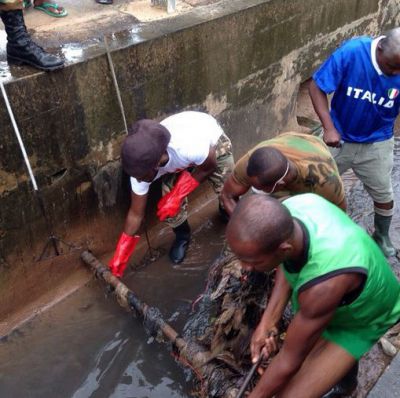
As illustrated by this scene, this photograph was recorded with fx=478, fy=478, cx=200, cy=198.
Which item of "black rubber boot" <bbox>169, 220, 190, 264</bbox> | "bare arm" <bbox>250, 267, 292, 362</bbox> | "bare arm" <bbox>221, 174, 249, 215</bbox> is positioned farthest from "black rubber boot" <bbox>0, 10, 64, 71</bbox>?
"bare arm" <bbox>250, 267, 292, 362</bbox>

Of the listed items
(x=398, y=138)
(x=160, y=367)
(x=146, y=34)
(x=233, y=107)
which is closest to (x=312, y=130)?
(x=398, y=138)

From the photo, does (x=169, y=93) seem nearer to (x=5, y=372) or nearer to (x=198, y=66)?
(x=198, y=66)

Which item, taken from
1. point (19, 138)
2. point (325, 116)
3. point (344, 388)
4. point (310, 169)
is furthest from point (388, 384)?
point (19, 138)

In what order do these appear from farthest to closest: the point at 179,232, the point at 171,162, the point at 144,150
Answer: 1. the point at 179,232
2. the point at 171,162
3. the point at 144,150

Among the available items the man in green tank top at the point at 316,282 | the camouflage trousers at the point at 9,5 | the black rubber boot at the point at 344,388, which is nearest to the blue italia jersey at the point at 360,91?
the man in green tank top at the point at 316,282

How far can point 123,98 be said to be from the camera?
3832 mm

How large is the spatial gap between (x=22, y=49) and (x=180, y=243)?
2119mm

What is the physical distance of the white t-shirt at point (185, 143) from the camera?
373 centimetres

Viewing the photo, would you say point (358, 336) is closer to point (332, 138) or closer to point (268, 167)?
point (268, 167)

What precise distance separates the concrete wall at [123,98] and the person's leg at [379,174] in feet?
5.34

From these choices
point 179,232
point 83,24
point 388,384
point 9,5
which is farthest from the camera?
point 179,232

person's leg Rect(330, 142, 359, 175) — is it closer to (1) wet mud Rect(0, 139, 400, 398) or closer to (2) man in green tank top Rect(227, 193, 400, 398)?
(1) wet mud Rect(0, 139, 400, 398)

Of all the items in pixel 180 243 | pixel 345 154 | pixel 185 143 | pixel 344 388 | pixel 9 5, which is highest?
pixel 9 5

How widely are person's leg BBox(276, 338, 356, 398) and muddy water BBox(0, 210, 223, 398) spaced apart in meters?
1.02
